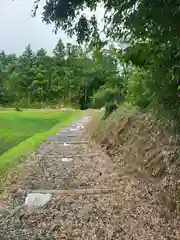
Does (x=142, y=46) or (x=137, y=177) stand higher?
(x=142, y=46)

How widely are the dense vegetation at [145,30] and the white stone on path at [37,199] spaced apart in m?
1.60

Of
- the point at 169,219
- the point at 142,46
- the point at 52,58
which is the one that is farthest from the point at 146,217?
the point at 52,58

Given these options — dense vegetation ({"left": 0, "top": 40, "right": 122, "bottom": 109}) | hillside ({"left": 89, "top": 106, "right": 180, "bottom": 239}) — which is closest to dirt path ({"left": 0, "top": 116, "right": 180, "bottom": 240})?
hillside ({"left": 89, "top": 106, "right": 180, "bottom": 239})

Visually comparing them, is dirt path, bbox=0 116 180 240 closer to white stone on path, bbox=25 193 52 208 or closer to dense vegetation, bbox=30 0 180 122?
white stone on path, bbox=25 193 52 208

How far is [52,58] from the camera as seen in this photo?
39156mm

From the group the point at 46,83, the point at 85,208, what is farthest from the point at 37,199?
the point at 46,83

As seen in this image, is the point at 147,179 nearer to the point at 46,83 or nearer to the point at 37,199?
the point at 37,199

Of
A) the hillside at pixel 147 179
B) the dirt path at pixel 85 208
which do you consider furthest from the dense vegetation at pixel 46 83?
the dirt path at pixel 85 208

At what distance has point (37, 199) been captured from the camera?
414 cm

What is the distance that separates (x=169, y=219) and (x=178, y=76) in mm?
1299

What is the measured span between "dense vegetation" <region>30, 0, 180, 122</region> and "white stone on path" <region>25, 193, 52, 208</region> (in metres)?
1.60

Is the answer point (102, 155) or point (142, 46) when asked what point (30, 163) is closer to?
point (102, 155)

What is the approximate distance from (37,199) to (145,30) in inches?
87.8

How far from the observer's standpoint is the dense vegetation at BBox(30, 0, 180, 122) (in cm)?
269
